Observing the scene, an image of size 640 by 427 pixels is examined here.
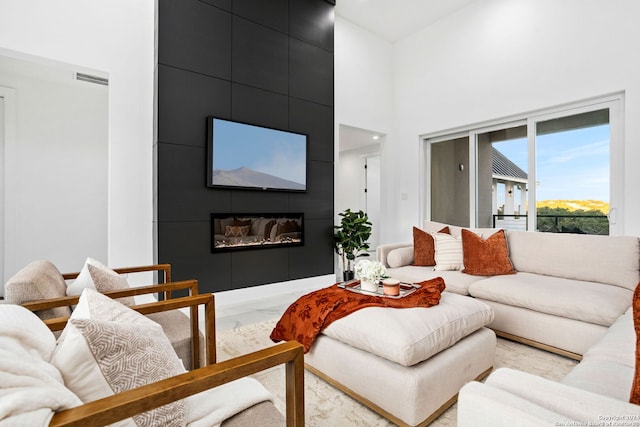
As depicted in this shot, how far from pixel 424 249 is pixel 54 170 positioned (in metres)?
4.45

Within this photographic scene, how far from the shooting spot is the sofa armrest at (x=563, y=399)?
713 mm

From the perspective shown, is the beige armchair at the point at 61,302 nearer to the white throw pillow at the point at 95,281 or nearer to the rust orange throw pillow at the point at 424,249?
the white throw pillow at the point at 95,281

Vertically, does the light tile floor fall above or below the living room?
below

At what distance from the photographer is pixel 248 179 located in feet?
11.9

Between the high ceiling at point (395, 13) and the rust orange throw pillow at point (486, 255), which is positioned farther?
the high ceiling at point (395, 13)

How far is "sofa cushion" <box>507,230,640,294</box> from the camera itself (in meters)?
2.38

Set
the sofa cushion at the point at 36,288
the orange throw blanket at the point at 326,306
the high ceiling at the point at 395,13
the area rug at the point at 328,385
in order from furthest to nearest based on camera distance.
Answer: the high ceiling at the point at 395,13, the orange throw blanket at the point at 326,306, the area rug at the point at 328,385, the sofa cushion at the point at 36,288

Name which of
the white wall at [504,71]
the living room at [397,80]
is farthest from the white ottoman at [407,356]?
the white wall at [504,71]

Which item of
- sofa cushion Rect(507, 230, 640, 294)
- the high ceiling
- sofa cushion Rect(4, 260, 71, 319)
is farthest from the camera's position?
the high ceiling

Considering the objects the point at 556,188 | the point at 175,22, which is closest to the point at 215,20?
the point at 175,22

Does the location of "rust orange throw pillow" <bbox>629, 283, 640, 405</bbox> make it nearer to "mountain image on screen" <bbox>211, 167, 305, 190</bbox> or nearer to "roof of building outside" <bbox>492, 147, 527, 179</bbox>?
"mountain image on screen" <bbox>211, 167, 305, 190</bbox>

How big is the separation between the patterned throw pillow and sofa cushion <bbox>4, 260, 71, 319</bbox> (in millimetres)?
1912

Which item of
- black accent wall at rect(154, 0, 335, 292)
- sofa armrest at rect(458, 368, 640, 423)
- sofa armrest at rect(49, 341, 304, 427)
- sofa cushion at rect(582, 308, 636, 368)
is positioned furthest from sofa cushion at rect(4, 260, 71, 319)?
sofa cushion at rect(582, 308, 636, 368)

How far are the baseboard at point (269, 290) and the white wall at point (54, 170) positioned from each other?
82.3 inches
